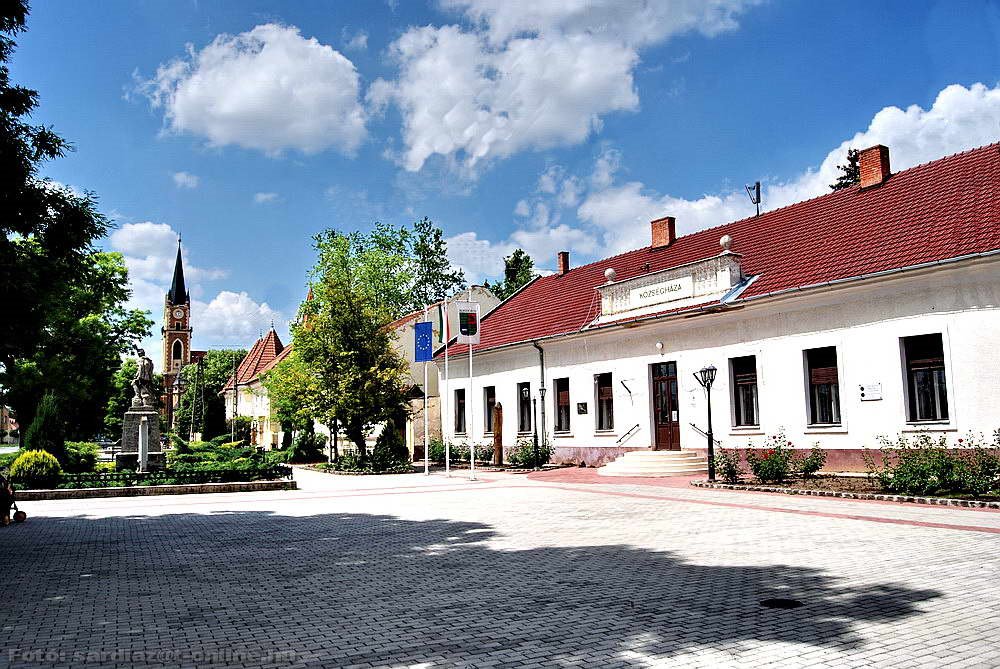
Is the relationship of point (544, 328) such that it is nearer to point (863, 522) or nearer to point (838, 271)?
point (838, 271)

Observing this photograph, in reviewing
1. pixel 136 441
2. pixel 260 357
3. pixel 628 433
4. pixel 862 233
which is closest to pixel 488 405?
pixel 628 433

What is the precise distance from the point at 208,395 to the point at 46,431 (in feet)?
208

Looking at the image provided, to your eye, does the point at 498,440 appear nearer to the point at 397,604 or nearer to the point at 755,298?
the point at 755,298

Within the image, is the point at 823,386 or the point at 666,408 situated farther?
the point at 666,408

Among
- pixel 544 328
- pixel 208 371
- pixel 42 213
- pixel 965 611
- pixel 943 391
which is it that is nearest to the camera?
pixel 965 611

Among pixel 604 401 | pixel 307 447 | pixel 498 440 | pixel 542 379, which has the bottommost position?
pixel 307 447

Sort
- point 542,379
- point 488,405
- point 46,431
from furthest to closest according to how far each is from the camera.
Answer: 1. point 488,405
2. point 542,379
3. point 46,431

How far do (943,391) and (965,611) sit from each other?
13161 millimetres

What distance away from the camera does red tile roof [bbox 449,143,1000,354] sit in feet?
60.6

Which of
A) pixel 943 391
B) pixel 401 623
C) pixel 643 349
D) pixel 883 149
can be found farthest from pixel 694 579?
pixel 883 149

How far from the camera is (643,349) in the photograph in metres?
25.7

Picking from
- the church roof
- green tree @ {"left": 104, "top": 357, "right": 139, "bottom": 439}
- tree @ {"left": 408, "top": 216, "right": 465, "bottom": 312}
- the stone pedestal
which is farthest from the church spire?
the stone pedestal

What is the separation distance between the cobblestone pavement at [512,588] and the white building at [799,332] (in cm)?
557

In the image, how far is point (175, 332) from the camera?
11162cm
